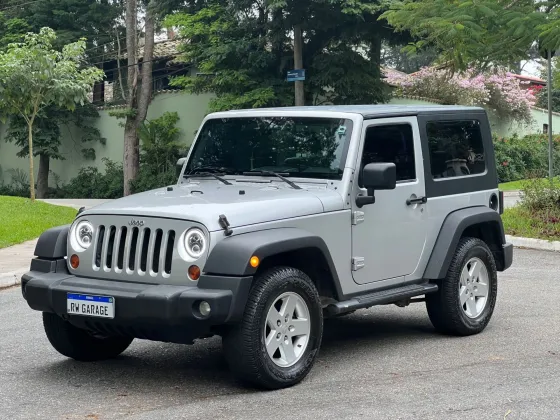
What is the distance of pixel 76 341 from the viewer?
24.2 ft

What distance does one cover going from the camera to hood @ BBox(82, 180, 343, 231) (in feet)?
21.4

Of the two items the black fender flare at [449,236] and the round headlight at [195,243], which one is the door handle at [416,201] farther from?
the round headlight at [195,243]

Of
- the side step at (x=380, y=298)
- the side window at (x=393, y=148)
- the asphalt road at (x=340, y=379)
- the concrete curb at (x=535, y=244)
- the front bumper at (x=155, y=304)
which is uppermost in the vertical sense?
the side window at (x=393, y=148)

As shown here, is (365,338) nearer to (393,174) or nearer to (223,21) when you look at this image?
(393,174)

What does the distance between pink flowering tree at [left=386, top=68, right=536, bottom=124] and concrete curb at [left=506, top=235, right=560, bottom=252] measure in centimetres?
2352

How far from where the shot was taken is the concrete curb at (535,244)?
14852mm

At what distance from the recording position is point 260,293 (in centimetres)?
636

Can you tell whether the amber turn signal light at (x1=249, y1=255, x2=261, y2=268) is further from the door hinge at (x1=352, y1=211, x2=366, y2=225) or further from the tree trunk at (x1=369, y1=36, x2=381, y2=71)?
the tree trunk at (x1=369, y1=36, x2=381, y2=71)

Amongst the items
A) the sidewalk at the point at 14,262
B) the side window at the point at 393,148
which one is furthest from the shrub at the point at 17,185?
the side window at the point at 393,148

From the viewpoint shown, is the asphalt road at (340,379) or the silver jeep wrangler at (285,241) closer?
the asphalt road at (340,379)

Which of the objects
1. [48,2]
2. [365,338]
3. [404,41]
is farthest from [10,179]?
[365,338]

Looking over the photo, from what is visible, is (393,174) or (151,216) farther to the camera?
(393,174)

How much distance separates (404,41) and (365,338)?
24242mm

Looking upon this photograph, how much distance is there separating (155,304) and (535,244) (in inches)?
394
